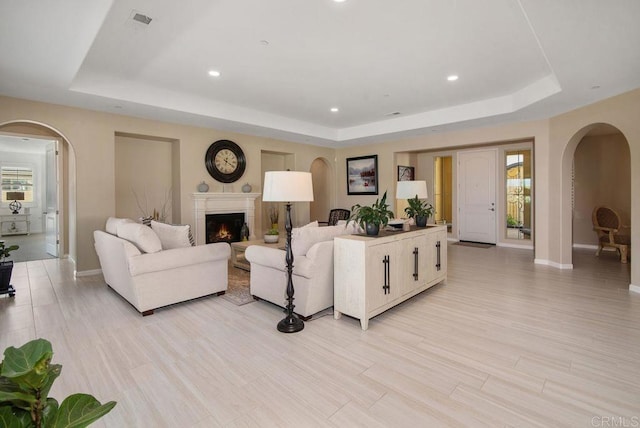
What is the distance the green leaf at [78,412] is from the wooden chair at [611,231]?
24.4 ft

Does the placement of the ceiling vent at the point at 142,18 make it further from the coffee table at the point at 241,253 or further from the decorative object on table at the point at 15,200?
the decorative object on table at the point at 15,200

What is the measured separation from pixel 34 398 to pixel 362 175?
26.3 feet

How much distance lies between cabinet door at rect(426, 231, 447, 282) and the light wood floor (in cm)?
26

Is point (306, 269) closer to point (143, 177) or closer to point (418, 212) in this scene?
point (418, 212)

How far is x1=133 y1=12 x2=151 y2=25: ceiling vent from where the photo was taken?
9.20 ft

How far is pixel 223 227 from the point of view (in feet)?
22.0

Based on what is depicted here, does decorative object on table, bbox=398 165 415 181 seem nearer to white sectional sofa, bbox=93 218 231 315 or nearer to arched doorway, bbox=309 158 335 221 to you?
arched doorway, bbox=309 158 335 221

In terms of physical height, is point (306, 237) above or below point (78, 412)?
above

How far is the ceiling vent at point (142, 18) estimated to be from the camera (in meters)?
2.80

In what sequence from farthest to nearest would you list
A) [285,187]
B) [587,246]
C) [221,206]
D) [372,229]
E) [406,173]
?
[406,173] → [587,246] → [221,206] → [372,229] → [285,187]

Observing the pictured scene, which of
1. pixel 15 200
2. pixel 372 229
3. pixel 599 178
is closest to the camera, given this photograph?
pixel 372 229

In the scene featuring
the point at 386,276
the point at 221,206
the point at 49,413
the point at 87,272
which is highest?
the point at 221,206

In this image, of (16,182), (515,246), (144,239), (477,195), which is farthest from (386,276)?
(16,182)

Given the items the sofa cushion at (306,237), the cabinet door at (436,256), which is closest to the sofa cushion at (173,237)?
the sofa cushion at (306,237)
